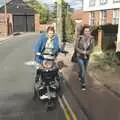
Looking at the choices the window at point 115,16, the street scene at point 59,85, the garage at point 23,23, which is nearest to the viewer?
the street scene at point 59,85

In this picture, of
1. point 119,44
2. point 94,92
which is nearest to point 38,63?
point 94,92

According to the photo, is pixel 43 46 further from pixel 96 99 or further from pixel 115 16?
pixel 115 16

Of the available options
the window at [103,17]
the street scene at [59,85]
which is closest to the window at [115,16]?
the window at [103,17]

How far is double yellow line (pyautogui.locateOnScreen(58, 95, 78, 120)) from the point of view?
8.41 metres

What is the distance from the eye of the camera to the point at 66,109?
A: 9141mm

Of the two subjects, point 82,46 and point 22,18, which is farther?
point 22,18

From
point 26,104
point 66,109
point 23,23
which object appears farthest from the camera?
point 23,23

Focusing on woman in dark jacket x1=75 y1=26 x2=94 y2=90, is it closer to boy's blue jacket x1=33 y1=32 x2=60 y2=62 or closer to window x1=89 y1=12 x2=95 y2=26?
boy's blue jacket x1=33 y1=32 x2=60 y2=62

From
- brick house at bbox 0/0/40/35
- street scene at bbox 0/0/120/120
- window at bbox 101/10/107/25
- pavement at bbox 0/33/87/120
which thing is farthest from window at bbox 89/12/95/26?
brick house at bbox 0/0/40/35

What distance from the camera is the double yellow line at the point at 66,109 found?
8.41 m

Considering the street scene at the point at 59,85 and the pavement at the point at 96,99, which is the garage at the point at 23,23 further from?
the pavement at the point at 96,99

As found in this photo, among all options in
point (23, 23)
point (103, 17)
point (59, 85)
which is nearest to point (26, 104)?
point (59, 85)

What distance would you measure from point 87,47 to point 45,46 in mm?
1803

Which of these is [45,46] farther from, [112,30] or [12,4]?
[12,4]
